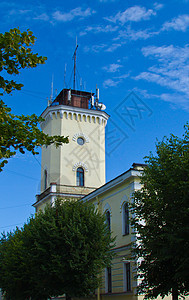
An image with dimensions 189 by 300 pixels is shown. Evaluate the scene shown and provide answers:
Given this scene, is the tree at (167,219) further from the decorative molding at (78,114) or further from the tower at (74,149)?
the decorative molding at (78,114)

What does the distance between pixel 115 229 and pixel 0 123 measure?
66.3ft

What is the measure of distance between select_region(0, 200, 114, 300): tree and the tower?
458 inches

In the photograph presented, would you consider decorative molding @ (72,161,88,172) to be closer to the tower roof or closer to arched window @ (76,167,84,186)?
arched window @ (76,167,84,186)

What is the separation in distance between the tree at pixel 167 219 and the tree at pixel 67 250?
4.20 m

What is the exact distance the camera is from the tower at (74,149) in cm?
3888

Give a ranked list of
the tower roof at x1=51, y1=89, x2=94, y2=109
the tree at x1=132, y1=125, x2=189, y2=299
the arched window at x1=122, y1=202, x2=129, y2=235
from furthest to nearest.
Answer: the tower roof at x1=51, y1=89, x2=94, y2=109
the arched window at x1=122, y1=202, x2=129, y2=235
the tree at x1=132, y1=125, x2=189, y2=299

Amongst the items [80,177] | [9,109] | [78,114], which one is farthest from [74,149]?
[9,109]

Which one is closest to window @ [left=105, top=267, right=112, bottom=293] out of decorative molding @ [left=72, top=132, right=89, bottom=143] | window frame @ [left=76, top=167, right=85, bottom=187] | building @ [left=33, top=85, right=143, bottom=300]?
building @ [left=33, top=85, right=143, bottom=300]

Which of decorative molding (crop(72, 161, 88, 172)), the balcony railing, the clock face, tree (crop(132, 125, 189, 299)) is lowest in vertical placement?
tree (crop(132, 125, 189, 299))

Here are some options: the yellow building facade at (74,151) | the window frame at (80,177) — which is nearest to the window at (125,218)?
the yellow building facade at (74,151)

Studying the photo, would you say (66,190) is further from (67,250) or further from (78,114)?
(67,250)

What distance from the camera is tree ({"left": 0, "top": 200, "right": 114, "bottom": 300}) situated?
75.7ft

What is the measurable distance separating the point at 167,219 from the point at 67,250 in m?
8.20

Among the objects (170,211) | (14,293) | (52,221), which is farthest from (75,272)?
(14,293)
